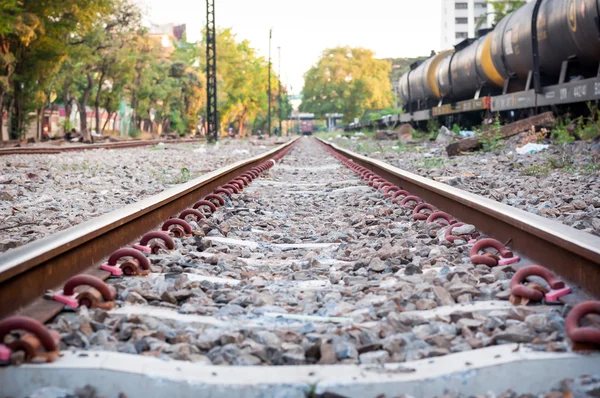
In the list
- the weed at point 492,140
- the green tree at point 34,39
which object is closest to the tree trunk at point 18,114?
the green tree at point 34,39

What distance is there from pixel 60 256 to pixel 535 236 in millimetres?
2244

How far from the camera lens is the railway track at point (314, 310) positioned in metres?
2.00

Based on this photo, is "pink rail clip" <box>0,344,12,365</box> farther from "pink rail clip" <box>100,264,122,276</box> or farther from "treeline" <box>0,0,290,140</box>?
"treeline" <box>0,0,290,140</box>

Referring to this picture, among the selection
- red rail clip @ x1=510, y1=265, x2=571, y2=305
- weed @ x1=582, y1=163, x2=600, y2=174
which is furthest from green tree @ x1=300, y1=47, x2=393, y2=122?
red rail clip @ x1=510, y1=265, x2=571, y2=305

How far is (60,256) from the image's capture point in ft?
9.97

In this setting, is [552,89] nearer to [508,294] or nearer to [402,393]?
[508,294]

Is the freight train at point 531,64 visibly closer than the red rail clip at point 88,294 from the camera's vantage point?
No

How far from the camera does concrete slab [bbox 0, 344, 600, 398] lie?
1.94m

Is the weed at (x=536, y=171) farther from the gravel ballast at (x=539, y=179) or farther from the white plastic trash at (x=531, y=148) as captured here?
the white plastic trash at (x=531, y=148)

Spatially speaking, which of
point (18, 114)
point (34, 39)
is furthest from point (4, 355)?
point (18, 114)

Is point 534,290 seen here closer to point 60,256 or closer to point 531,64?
point 60,256

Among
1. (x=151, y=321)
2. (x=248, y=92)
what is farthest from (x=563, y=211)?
(x=248, y=92)

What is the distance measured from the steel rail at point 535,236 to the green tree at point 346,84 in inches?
3425

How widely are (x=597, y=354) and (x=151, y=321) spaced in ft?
4.91
